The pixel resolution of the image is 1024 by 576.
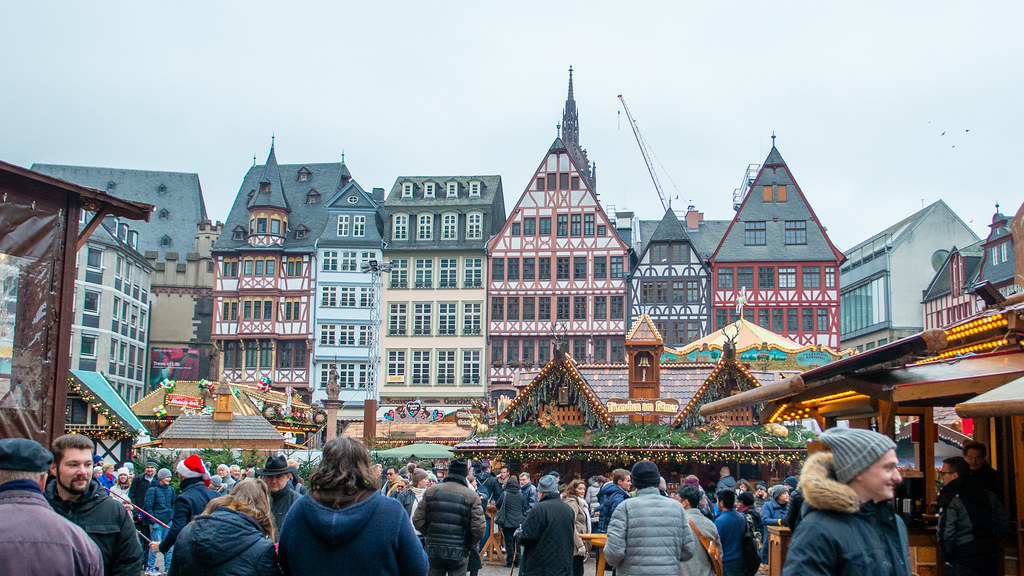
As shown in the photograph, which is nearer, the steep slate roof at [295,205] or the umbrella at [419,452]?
the umbrella at [419,452]

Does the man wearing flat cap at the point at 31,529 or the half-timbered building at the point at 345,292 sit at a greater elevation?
the half-timbered building at the point at 345,292

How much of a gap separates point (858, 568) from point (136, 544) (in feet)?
12.4

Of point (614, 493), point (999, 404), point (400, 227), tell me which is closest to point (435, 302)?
point (400, 227)

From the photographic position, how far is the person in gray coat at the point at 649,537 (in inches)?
267

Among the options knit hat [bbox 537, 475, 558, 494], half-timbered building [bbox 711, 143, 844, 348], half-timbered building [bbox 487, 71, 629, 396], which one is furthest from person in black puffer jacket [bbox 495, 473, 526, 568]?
half-timbered building [bbox 487, 71, 629, 396]

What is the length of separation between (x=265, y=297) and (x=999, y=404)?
47.9 meters

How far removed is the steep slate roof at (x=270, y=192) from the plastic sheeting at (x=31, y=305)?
1714 inches

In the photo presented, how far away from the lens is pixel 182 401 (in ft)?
93.0

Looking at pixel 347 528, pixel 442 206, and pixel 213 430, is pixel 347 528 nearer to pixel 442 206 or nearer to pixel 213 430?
pixel 213 430

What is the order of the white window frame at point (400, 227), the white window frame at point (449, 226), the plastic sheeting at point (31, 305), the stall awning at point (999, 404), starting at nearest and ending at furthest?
the stall awning at point (999, 404) < the plastic sheeting at point (31, 305) < the white window frame at point (449, 226) < the white window frame at point (400, 227)

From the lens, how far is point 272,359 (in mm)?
51156

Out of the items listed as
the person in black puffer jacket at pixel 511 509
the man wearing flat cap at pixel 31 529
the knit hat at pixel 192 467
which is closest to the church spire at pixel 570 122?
the person in black puffer jacket at pixel 511 509

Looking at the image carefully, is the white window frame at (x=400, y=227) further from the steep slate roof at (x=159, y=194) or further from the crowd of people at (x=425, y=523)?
the crowd of people at (x=425, y=523)

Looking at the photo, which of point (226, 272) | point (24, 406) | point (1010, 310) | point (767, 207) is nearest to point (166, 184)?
point (226, 272)
